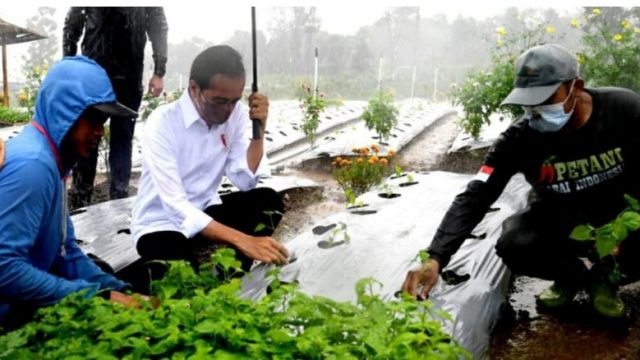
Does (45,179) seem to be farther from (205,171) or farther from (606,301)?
(606,301)

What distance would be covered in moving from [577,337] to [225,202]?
1.69 metres

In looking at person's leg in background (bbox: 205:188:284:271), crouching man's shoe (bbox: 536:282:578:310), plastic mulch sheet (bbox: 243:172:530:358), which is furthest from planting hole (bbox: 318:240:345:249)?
crouching man's shoe (bbox: 536:282:578:310)

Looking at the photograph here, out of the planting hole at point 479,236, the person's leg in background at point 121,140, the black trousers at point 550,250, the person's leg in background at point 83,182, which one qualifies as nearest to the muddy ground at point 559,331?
the black trousers at point 550,250

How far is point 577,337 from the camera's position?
8.33ft

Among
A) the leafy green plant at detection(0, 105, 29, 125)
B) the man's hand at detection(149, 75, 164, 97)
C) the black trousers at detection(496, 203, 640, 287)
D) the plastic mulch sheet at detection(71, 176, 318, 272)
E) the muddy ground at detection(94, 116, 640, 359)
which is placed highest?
the man's hand at detection(149, 75, 164, 97)

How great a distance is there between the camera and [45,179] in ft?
5.33

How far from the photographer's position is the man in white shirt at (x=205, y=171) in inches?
90.4

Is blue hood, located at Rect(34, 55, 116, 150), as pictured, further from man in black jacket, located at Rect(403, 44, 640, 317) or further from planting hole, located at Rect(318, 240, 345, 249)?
planting hole, located at Rect(318, 240, 345, 249)

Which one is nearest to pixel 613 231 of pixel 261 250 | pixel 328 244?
pixel 261 250

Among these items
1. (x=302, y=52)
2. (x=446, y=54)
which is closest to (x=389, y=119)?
(x=302, y=52)

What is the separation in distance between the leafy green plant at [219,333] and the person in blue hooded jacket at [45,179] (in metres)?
0.26

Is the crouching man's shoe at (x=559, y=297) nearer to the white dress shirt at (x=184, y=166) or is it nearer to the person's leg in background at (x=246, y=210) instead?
the person's leg in background at (x=246, y=210)

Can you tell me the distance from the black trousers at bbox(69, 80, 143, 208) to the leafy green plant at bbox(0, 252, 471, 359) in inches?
119

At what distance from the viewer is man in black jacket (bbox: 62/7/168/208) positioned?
13.7 feet
